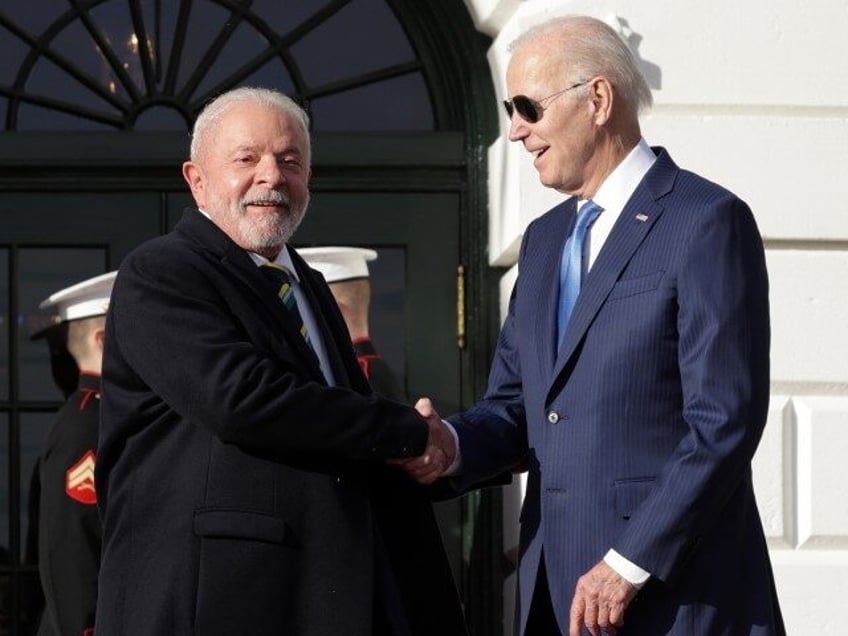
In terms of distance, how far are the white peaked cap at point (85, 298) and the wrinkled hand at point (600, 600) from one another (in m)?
2.48

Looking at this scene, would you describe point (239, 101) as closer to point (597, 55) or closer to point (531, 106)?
point (531, 106)

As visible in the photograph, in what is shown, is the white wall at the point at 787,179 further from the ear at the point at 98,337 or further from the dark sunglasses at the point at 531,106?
the dark sunglasses at the point at 531,106

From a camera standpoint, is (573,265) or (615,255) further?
(573,265)

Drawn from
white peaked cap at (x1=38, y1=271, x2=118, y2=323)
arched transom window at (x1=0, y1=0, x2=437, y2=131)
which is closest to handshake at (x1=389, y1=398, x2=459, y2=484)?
white peaked cap at (x1=38, y1=271, x2=118, y2=323)

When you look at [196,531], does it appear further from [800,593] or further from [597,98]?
[800,593]

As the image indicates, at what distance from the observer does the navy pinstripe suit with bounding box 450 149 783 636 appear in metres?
3.68

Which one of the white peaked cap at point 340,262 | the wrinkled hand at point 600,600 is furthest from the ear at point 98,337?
the wrinkled hand at point 600,600

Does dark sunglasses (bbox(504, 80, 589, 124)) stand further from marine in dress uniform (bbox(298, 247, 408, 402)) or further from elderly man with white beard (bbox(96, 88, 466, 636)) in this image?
marine in dress uniform (bbox(298, 247, 408, 402))

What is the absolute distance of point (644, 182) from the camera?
400cm

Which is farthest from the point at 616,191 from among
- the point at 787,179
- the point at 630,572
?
the point at 787,179

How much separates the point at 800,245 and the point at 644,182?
6.26 ft

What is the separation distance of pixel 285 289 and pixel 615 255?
2.48ft

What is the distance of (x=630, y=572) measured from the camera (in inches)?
145

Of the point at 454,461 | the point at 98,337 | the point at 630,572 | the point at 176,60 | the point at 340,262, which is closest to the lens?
the point at 630,572
